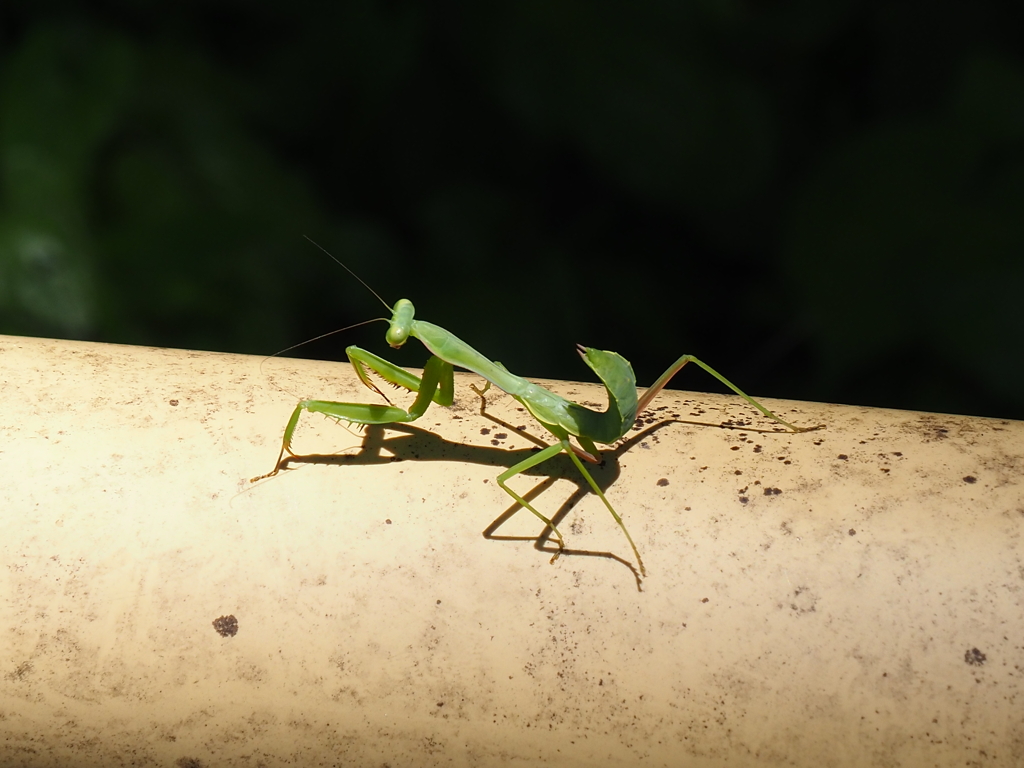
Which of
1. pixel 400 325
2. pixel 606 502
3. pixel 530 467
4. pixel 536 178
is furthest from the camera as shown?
pixel 536 178

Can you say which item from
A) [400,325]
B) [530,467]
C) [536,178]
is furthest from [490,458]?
[536,178]

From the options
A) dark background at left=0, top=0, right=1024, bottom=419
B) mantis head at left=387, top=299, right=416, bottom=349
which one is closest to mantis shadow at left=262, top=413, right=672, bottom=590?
mantis head at left=387, top=299, right=416, bottom=349

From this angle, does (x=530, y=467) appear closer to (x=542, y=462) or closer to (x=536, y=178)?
(x=542, y=462)

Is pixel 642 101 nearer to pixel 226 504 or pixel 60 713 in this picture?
pixel 226 504

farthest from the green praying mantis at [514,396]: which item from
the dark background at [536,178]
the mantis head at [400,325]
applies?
the dark background at [536,178]

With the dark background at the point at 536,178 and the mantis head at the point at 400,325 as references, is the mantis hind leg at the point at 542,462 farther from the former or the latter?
the dark background at the point at 536,178

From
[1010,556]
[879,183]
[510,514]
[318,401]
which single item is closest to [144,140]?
[318,401]

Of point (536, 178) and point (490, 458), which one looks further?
point (536, 178)
